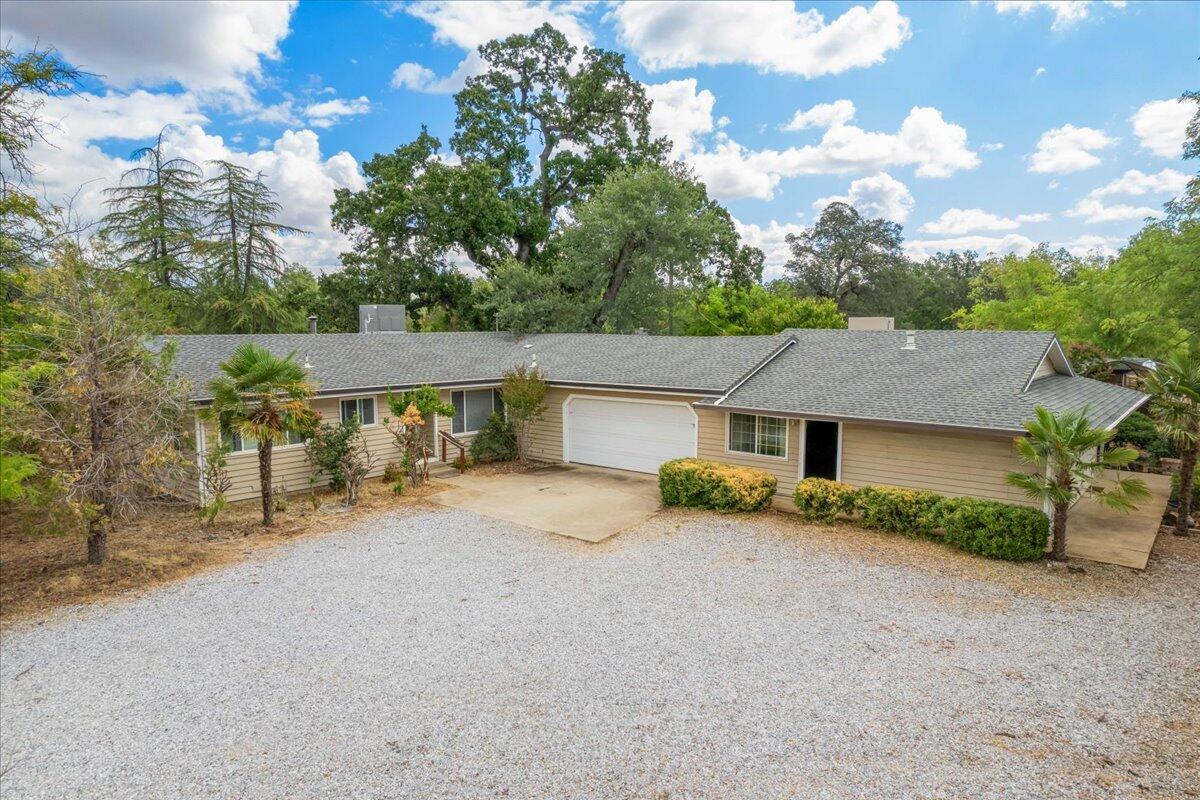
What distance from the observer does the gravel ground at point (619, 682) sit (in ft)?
15.9

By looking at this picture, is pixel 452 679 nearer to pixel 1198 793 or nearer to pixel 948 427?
pixel 1198 793

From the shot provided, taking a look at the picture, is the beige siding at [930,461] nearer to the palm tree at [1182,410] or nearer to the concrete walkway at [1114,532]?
the concrete walkway at [1114,532]

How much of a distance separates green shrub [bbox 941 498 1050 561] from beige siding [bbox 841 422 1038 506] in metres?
0.67

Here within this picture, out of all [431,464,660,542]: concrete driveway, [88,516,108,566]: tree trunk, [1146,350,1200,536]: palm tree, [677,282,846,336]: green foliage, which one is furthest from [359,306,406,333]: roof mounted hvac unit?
[1146,350,1200,536]: palm tree

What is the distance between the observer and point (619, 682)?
6.18 metres

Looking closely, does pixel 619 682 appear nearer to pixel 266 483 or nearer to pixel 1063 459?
pixel 1063 459

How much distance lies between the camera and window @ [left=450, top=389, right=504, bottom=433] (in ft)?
56.7

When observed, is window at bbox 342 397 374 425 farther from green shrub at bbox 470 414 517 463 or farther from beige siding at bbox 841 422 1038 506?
beige siding at bbox 841 422 1038 506

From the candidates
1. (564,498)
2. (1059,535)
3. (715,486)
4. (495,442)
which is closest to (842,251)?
(495,442)

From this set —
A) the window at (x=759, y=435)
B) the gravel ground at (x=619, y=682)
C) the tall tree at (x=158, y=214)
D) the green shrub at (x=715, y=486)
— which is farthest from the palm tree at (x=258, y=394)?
the tall tree at (x=158, y=214)

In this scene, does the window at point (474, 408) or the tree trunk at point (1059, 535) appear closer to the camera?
the tree trunk at point (1059, 535)

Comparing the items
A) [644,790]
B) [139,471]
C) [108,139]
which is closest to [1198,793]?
[644,790]

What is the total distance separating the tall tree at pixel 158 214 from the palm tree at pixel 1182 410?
30515 millimetres

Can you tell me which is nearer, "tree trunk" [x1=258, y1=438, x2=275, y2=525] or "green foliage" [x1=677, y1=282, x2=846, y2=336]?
"tree trunk" [x1=258, y1=438, x2=275, y2=525]
